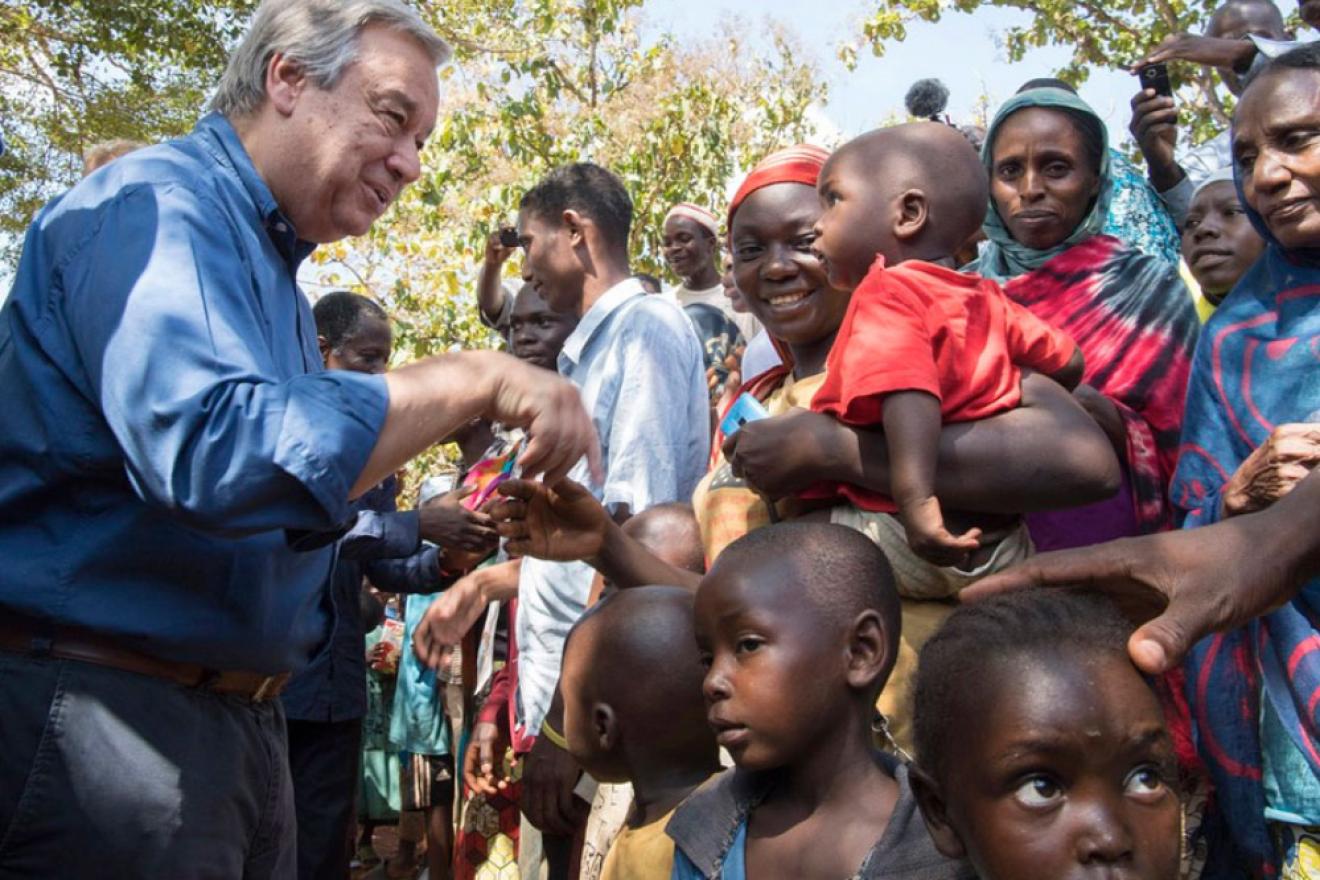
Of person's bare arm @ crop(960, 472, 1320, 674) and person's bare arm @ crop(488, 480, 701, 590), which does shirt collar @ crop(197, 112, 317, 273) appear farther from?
person's bare arm @ crop(960, 472, 1320, 674)

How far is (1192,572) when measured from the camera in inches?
77.7

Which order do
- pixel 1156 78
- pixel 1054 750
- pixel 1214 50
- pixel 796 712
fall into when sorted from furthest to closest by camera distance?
1. pixel 1214 50
2. pixel 1156 78
3. pixel 796 712
4. pixel 1054 750

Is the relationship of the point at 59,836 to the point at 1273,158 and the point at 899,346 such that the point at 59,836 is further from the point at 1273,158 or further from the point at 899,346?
the point at 1273,158

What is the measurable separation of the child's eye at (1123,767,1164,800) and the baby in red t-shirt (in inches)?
27.3

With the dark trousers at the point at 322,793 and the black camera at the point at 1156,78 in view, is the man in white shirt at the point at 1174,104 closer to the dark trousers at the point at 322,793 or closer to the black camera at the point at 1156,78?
the black camera at the point at 1156,78

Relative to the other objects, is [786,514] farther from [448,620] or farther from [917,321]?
[448,620]

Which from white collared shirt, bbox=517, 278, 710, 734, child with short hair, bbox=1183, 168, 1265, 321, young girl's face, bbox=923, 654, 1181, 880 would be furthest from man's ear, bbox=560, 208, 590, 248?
young girl's face, bbox=923, 654, 1181, 880

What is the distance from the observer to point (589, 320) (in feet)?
15.4

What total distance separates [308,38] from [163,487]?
105 cm

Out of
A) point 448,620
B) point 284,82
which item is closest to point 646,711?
point 448,620

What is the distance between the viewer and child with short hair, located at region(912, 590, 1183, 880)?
5.86ft

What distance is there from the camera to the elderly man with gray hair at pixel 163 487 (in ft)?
7.50

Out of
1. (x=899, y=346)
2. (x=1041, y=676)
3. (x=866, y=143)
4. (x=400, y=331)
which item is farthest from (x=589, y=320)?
(x=400, y=331)

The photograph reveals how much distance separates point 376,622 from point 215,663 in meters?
4.71
